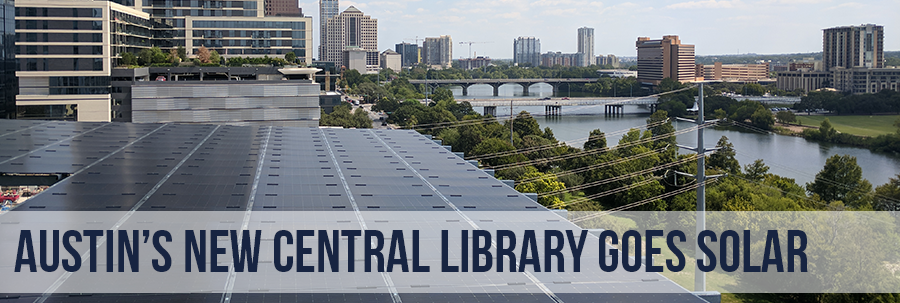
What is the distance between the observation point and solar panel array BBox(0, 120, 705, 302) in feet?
13.3

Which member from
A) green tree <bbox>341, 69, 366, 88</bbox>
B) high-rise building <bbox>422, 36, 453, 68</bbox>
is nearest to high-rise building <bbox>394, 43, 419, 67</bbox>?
high-rise building <bbox>422, 36, 453, 68</bbox>

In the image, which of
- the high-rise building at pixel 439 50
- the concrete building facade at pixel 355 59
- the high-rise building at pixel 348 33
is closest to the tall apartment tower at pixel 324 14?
the high-rise building at pixel 348 33

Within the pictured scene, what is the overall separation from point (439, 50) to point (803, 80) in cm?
7719

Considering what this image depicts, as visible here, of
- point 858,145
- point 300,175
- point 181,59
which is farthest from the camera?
point 858,145

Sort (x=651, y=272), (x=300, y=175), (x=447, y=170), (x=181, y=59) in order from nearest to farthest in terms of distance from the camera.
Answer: (x=651, y=272) → (x=300, y=175) → (x=447, y=170) → (x=181, y=59)

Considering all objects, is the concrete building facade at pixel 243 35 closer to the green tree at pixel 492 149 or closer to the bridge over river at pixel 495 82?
the green tree at pixel 492 149

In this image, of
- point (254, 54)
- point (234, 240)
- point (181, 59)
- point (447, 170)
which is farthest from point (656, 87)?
point (234, 240)

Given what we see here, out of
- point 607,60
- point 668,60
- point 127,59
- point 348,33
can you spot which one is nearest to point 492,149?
point 127,59

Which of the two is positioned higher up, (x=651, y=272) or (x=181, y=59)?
(x=181, y=59)

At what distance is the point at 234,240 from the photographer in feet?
16.0

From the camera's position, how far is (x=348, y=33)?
98500 mm

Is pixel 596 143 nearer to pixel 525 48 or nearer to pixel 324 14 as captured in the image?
pixel 324 14

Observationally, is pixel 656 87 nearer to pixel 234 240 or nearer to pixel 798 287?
pixel 798 287

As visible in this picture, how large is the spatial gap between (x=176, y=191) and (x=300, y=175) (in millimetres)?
1642
